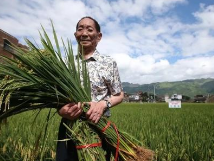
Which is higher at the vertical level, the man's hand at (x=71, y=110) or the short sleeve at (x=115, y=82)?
the short sleeve at (x=115, y=82)

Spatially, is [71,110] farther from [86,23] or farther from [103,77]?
[86,23]

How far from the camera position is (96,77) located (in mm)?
1958

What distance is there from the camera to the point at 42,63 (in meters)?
1.69

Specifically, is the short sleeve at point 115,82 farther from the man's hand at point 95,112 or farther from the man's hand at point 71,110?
the man's hand at point 71,110

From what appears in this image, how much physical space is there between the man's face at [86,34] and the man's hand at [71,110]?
1.83ft

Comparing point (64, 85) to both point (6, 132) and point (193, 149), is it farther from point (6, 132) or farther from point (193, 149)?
point (6, 132)

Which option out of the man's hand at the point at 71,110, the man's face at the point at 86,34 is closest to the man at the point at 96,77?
the man's face at the point at 86,34

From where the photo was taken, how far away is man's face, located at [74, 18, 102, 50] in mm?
2037

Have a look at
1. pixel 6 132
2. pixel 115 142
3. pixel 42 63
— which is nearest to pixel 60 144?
pixel 115 142

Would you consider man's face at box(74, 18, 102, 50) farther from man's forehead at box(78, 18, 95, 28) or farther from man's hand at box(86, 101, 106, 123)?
man's hand at box(86, 101, 106, 123)

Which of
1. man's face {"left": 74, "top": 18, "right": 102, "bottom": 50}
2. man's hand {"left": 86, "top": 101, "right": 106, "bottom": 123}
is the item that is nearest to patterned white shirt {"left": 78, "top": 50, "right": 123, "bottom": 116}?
man's face {"left": 74, "top": 18, "right": 102, "bottom": 50}

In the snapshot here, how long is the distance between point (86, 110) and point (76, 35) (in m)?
0.65

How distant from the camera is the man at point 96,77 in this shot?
1.83 meters

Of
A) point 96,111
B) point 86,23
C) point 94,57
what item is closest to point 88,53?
point 94,57
